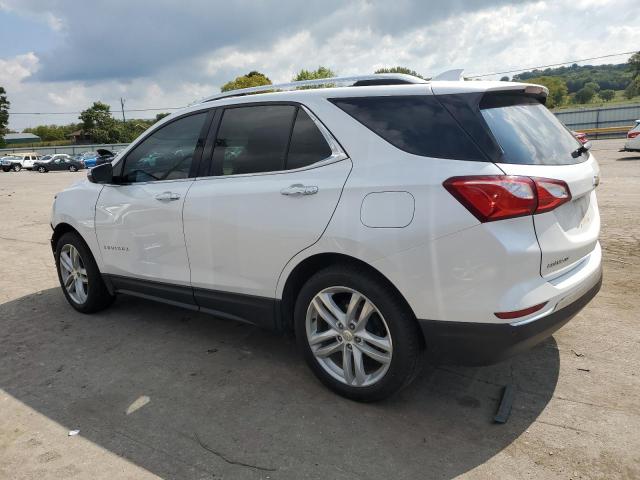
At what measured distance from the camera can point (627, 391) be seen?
3.12 m

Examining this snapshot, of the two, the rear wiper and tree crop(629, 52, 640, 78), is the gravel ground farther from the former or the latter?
tree crop(629, 52, 640, 78)

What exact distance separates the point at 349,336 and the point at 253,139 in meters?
1.46

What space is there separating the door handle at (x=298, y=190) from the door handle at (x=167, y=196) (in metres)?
1.02

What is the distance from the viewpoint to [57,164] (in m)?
44.2

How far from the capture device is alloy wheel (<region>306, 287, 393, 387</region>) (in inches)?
116

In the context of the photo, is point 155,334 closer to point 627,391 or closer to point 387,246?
point 387,246

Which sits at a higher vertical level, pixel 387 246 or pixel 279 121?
pixel 279 121

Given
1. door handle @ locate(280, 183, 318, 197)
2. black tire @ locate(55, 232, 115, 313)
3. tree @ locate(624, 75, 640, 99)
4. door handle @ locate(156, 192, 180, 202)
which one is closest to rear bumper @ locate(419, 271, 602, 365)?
door handle @ locate(280, 183, 318, 197)

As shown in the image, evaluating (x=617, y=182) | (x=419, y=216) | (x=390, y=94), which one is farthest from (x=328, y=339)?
(x=617, y=182)

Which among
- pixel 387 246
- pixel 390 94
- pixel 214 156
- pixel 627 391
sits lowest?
pixel 627 391

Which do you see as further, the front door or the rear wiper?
the front door

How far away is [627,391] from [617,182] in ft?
33.9

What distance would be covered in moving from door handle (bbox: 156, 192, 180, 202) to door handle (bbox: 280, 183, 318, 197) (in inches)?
40.1

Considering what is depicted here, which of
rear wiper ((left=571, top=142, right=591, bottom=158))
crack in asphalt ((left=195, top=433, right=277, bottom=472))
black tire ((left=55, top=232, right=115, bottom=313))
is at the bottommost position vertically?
crack in asphalt ((left=195, top=433, right=277, bottom=472))
